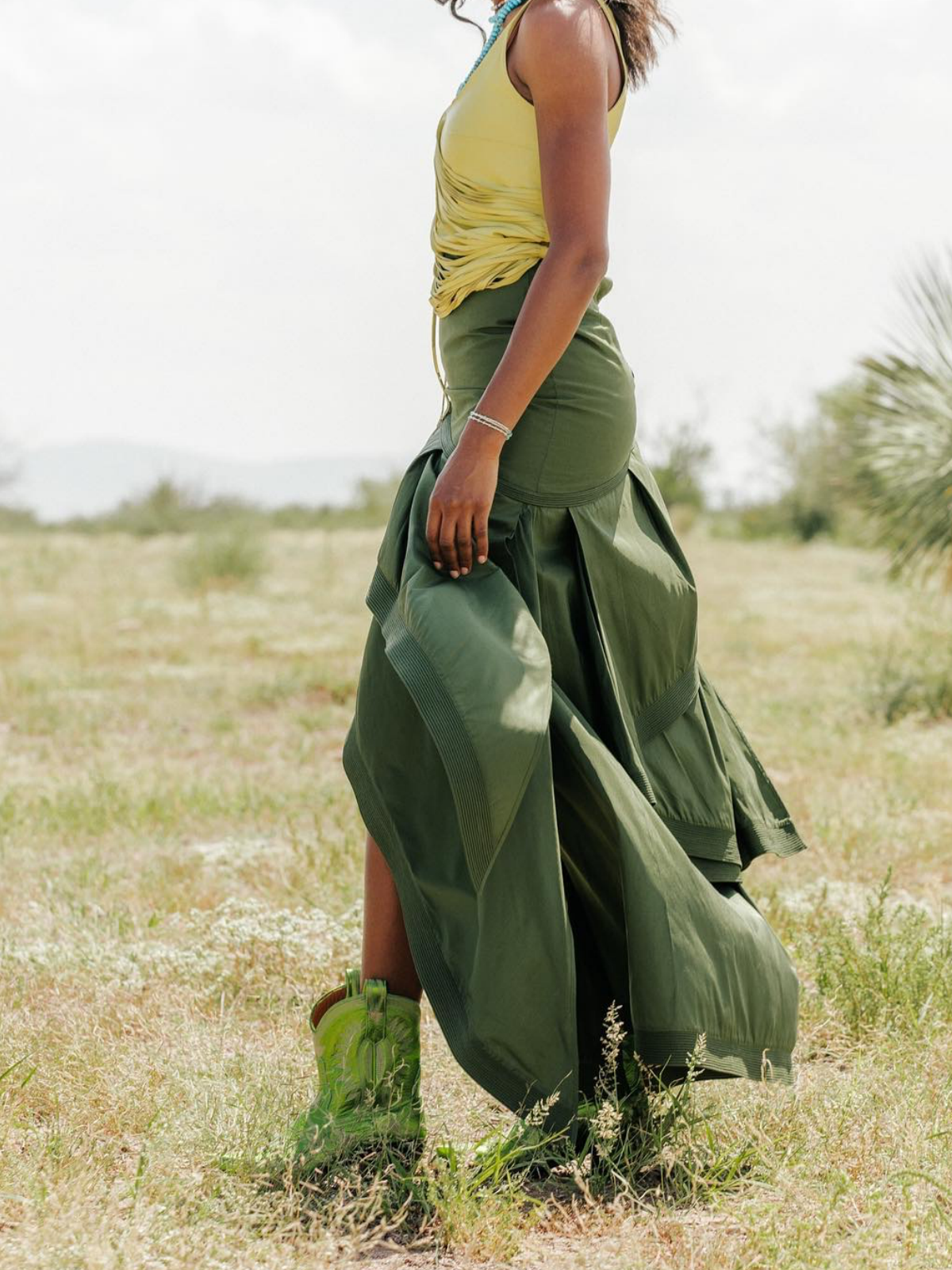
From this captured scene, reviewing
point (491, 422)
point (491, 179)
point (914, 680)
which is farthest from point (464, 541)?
point (914, 680)

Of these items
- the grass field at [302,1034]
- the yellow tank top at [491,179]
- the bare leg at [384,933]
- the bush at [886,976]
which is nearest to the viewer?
the grass field at [302,1034]

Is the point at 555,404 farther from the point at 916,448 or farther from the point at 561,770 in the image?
the point at 916,448

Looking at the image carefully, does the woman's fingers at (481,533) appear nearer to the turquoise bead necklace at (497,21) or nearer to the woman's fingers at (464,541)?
the woman's fingers at (464,541)

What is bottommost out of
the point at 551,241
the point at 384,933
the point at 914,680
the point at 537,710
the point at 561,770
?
the point at 914,680

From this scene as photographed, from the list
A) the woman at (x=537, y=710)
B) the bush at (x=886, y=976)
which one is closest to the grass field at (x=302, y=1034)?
the bush at (x=886, y=976)

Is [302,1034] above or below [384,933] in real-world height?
below

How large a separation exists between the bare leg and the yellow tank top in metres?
0.87

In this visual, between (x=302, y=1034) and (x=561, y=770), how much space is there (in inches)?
41.2

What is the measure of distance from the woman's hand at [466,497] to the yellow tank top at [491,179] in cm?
28

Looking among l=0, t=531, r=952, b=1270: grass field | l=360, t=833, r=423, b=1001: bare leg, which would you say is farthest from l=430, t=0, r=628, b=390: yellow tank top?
l=0, t=531, r=952, b=1270: grass field

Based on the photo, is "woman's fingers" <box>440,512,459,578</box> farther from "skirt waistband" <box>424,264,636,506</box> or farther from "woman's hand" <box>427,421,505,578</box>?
"skirt waistband" <box>424,264,636,506</box>

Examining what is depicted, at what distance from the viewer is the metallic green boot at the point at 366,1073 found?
2012mm

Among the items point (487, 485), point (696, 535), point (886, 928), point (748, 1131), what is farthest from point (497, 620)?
point (696, 535)

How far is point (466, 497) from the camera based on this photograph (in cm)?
190
